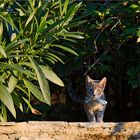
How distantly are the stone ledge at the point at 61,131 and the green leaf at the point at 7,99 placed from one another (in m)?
0.26

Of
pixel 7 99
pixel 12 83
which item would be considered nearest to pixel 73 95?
pixel 12 83

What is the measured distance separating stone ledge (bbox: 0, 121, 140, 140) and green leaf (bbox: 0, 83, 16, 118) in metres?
0.26

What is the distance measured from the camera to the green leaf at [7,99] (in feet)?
13.7

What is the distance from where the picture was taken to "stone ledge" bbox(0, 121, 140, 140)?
440 cm

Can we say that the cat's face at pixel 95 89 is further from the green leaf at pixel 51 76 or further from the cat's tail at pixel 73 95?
the cat's tail at pixel 73 95

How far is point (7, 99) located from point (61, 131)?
59 cm

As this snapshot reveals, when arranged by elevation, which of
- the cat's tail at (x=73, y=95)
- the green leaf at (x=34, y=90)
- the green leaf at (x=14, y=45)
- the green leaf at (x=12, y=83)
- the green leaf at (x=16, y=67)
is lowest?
the cat's tail at (x=73, y=95)

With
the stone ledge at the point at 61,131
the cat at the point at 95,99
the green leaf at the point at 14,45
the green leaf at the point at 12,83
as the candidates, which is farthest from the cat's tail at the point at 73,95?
the green leaf at the point at 14,45

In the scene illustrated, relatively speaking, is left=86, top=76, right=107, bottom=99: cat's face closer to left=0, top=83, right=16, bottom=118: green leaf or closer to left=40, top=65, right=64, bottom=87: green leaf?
left=40, top=65, right=64, bottom=87: green leaf

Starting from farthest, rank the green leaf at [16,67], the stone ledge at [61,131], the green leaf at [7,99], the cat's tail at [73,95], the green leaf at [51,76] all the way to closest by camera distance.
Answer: the cat's tail at [73,95]
the green leaf at [51,76]
the stone ledge at [61,131]
the green leaf at [16,67]
the green leaf at [7,99]

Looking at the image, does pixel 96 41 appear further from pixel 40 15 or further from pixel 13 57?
pixel 13 57

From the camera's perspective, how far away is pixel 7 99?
420 centimetres

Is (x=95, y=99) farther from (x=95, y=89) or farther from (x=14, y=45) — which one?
(x=14, y=45)

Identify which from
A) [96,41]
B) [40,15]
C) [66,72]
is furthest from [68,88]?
[40,15]
